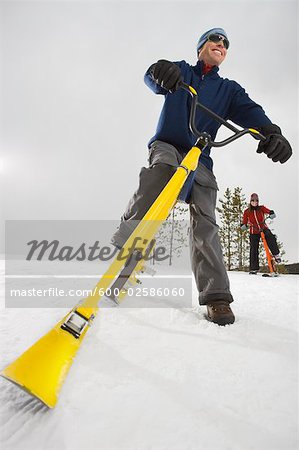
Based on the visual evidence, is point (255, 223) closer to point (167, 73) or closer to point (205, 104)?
point (205, 104)

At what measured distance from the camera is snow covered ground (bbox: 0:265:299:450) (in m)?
0.79

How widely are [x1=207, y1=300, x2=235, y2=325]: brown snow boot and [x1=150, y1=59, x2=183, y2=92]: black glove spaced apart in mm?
1600

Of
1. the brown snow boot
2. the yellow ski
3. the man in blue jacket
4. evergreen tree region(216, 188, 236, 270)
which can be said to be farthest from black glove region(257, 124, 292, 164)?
evergreen tree region(216, 188, 236, 270)

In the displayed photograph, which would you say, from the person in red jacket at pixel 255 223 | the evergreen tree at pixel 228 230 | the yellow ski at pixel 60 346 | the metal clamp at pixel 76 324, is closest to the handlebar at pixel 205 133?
the yellow ski at pixel 60 346

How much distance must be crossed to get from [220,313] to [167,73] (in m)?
1.70

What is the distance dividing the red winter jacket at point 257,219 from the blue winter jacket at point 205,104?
6.08 metres

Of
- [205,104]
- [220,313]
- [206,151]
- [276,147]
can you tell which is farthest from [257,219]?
[220,313]

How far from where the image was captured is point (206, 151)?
2.57 meters

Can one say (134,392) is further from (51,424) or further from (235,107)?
(235,107)

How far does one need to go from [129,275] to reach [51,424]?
4.95ft

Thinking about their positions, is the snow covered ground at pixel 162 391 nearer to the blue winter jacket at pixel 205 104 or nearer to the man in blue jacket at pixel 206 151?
the man in blue jacket at pixel 206 151

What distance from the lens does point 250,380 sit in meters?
1.14

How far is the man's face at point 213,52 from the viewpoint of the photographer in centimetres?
246

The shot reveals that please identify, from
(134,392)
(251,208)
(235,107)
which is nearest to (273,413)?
(134,392)
